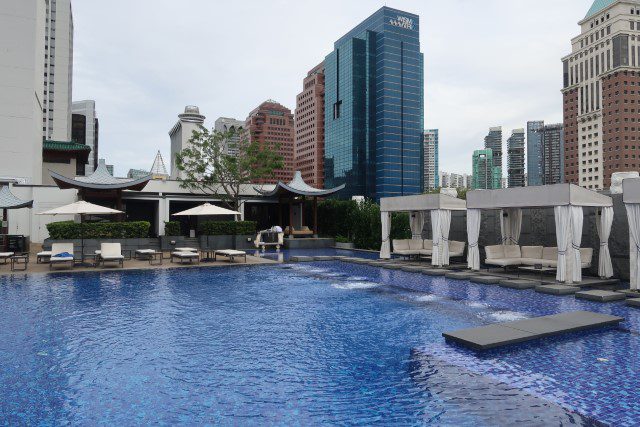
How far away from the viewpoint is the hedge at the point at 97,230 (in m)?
18.1

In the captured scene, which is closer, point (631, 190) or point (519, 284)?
point (631, 190)

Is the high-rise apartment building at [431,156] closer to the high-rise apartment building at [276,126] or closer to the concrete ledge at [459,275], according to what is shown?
the high-rise apartment building at [276,126]

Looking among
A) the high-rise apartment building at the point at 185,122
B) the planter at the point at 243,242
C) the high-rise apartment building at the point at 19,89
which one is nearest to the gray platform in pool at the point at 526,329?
the planter at the point at 243,242

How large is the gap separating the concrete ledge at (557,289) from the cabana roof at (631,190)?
2370mm

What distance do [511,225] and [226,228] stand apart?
47.3 feet

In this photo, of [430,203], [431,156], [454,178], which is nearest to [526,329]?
[430,203]

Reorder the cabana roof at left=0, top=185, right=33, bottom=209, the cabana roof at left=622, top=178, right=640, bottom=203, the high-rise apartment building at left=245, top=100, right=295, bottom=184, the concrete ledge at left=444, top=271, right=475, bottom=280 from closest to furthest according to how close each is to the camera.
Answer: the cabana roof at left=622, top=178, right=640, bottom=203 < the concrete ledge at left=444, top=271, right=475, bottom=280 < the cabana roof at left=0, top=185, right=33, bottom=209 < the high-rise apartment building at left=245, top=100, right=295, bottom=184

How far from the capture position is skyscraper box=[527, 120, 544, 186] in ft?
510

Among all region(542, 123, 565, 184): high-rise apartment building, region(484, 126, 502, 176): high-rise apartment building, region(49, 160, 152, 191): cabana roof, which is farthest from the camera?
region(484, 126, 502, 176): high-rise apartment building

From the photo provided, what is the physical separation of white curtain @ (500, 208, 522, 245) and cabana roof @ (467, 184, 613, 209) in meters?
1.32

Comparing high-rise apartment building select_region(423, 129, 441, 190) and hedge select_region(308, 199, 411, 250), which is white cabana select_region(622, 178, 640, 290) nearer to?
hedge select_region(308, 199, 411, 250)

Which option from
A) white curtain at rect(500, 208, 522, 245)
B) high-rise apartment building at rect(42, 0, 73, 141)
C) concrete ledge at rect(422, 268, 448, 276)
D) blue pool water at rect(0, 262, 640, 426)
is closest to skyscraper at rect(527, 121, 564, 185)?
high-rise apartment building at rect(42, 0, 73, 141)

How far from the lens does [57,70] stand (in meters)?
81.5

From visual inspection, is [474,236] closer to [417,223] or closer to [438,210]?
[438,210]
